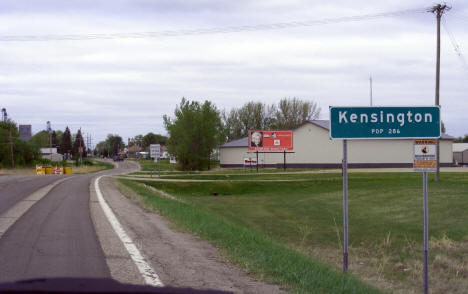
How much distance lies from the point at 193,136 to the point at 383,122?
66689mm

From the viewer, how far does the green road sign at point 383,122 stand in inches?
351

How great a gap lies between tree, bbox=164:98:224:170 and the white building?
31.5 feet

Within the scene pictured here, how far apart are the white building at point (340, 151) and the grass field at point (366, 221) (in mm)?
23412

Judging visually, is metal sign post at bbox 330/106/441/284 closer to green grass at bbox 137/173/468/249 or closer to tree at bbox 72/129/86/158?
green grass at bbox 137/173/468/249

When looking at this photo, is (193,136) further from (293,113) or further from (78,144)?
(78,144)

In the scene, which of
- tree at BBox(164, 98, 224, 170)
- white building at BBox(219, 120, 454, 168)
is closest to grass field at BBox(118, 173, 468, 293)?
white building at BBox(219, 120, 454, 168)

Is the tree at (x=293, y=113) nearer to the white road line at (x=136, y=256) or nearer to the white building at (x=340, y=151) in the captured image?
the white building at (x=340, y=151)

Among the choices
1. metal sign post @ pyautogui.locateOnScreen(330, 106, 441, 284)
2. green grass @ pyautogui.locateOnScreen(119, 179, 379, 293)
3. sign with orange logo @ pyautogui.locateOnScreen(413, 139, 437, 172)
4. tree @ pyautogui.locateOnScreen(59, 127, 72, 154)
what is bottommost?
green grass @ pyautogui.locateOnScreen(119, 179, 379, 293)

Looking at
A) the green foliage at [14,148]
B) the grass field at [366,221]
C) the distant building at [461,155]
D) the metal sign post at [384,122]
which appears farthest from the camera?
the distant building at [461,155]

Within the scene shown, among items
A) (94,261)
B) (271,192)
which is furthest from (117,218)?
(271,192)

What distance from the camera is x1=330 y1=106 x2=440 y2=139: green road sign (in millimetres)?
8906

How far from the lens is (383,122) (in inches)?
352

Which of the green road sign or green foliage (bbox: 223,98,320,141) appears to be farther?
green foliage (bbox: 223,98,320,141)

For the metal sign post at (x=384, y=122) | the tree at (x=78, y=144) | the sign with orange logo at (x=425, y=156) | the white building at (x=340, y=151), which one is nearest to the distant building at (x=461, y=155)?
the white building at (x=340, y=151)
